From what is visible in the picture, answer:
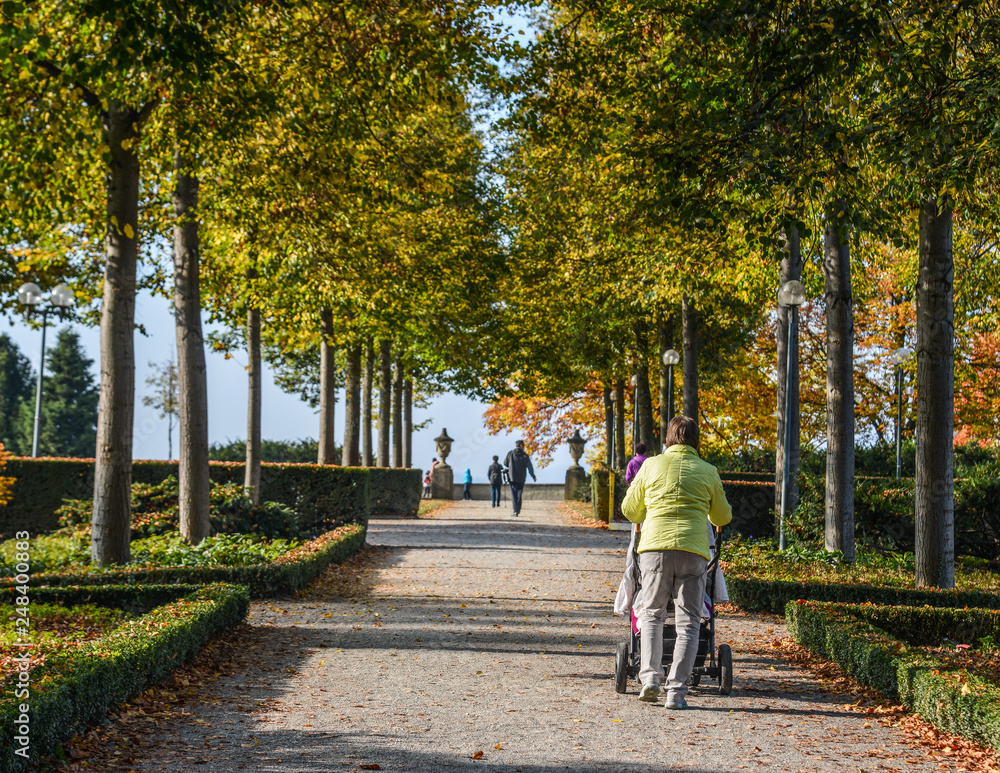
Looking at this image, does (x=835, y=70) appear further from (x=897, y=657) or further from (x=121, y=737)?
(x=121, y=737)

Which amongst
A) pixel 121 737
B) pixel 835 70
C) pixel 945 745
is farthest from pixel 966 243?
pixel 121 737

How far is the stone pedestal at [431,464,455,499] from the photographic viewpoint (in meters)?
39.7

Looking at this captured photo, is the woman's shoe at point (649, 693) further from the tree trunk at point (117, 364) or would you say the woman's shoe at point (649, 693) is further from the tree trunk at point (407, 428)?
the tree trunk at point (407, 428)

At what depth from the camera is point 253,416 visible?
14.7 meters

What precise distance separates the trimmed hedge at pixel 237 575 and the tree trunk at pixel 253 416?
2.32 m

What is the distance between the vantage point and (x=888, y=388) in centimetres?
3177

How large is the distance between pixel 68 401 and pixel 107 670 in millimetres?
61005

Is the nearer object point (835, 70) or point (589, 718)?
point (589, 718)

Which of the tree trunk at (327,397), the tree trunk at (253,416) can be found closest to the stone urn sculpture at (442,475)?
the tree trunk at (327,397)

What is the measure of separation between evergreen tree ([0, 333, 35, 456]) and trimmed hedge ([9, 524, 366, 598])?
192ft

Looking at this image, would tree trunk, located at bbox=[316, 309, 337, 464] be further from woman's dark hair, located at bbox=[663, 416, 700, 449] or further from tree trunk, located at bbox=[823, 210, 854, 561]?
woman's dark hair, located at bbox=[663, 416, 700, 449]

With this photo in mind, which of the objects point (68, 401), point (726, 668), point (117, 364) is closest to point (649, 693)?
point (726, 668)

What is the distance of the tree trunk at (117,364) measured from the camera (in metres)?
9.91

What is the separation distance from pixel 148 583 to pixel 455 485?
33713 mm
